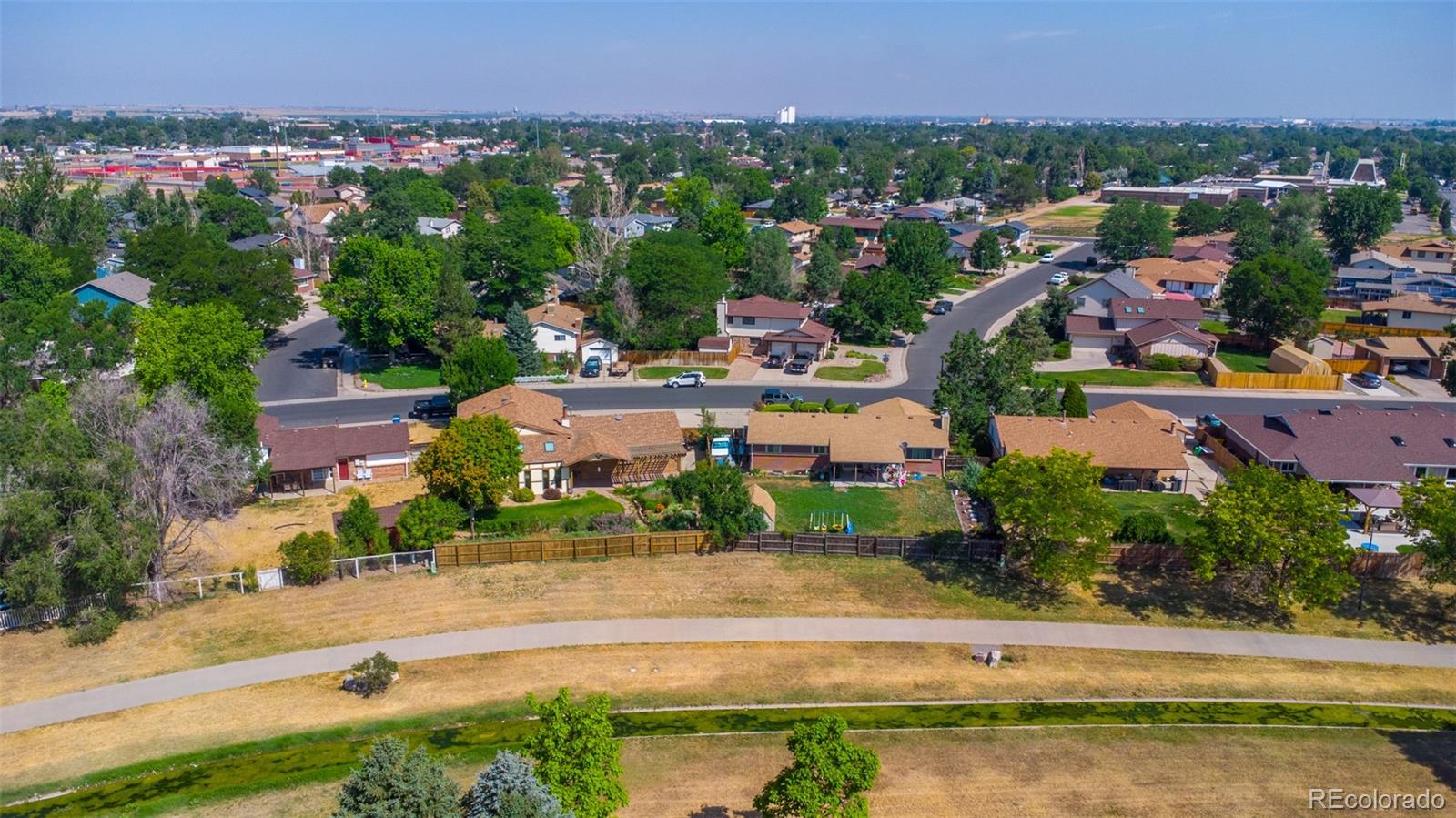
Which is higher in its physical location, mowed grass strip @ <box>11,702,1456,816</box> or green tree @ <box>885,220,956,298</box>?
green tree @ <box>885,220,956,298</box>

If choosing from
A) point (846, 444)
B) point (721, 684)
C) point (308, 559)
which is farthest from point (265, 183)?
point (721, 684)

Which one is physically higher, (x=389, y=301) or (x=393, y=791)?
(x=389, y=301)

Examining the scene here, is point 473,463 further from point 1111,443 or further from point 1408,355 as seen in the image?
point 1408,355

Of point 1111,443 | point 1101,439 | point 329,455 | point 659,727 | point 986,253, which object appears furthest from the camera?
point 986,253

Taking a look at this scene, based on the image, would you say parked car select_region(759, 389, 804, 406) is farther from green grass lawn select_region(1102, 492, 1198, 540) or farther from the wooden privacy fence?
green grass lawn select_region(1102, 492, 1198, 540)

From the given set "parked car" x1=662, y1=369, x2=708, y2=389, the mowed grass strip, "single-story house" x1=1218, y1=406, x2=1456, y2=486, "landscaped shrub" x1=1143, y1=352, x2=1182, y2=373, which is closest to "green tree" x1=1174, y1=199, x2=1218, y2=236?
"landscaped shrub" x1=1143, y1=352, x2=1182, y2=373

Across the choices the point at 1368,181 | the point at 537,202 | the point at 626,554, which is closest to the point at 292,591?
the point at 626,554

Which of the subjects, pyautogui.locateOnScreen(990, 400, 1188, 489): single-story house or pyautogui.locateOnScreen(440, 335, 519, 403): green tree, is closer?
pyautogui.locateOnScreen(990, 400, 1188, 489): single-story house

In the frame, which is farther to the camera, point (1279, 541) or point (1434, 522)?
point (1434, 522)
